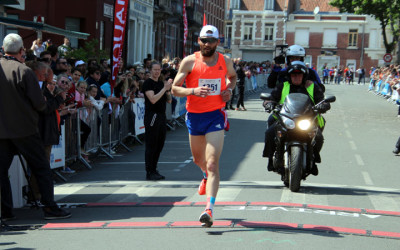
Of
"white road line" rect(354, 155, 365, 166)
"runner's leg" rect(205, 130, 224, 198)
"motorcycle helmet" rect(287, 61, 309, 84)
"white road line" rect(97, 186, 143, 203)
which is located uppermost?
"motorcycle helmet" rect(287, 61, 309, 84)

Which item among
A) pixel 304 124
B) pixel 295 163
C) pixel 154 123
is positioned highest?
pixel 304 124

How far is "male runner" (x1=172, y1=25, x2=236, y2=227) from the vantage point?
737 cm

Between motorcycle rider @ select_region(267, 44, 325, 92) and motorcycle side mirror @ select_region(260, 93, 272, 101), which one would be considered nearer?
motorcycle side mirror @ select_region(260, 93, 272, 101)

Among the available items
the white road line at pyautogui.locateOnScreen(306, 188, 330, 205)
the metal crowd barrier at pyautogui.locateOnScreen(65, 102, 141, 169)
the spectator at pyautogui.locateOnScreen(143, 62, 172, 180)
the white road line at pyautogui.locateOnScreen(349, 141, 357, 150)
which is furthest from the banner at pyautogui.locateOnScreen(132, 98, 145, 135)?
the white road line at pyautogui.locateOnScreen(306, 188, 330, 205)

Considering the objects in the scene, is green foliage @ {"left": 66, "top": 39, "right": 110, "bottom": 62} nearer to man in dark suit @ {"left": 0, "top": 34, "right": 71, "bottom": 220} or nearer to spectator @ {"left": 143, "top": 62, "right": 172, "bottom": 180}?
spectator @ {"left": 143, "top": 62, "right": 172, "bottom": 180}

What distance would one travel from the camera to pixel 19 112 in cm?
729

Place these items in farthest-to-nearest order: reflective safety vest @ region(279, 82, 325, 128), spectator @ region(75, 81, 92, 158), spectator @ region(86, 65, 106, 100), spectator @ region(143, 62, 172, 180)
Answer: spectator @ region(86, 65, 106, 100)
spectator @ region(75, 81, 92, 158)
spectator @ region(143, 62, 172, 180)
reflective safety vest @ region(279, 82, 325, 128)

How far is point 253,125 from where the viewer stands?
861 inches

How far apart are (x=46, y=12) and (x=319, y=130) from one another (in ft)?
75.2

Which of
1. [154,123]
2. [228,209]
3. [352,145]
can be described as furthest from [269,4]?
[228,209]

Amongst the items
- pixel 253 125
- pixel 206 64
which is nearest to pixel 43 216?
pixel 206 64

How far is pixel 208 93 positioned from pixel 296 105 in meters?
2.39

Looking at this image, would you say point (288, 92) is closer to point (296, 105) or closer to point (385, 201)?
point (296, 105)

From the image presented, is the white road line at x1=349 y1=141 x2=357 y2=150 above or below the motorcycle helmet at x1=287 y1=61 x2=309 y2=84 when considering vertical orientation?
below
